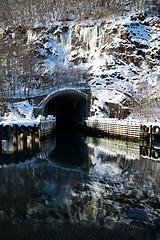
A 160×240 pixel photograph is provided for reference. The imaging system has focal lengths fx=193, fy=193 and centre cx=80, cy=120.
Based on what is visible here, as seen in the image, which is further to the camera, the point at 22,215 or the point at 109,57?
the point at 109,57

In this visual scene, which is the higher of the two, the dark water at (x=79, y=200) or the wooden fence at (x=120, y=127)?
the wooden fence at (x=120, y=127)

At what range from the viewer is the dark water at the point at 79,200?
4.18 metres

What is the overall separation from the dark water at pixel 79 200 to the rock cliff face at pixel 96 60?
23.2 meters

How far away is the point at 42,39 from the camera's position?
181ft

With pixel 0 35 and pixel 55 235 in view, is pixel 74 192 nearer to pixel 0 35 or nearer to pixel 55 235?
pixel 55 235

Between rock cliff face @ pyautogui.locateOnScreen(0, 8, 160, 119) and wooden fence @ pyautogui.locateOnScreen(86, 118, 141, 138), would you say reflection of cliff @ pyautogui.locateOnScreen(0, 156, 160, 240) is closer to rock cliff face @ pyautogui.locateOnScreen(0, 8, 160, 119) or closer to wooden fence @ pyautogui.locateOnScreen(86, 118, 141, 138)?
wooden fence @ pyautogui.locateOnScreen(86, 118, 141, 138)

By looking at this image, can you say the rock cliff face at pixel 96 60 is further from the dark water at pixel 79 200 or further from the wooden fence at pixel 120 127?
the dark water at pixel 79 200

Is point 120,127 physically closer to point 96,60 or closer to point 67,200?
point 67,200

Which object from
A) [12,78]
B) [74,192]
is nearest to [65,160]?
[74,192]

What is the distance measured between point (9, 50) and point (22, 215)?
166ft

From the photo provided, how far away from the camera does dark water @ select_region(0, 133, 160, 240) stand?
4184 mm

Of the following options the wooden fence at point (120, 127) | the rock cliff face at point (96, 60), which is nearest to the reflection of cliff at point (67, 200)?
the wooden fence at point (120, 127)

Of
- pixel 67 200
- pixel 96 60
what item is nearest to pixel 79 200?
pixel 67 200

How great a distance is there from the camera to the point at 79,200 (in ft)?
18.2
